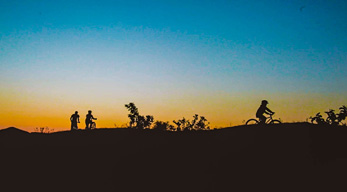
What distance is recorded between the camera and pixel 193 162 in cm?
1280

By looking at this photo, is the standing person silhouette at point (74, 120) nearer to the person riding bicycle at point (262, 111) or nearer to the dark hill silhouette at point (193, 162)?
the dark hill silhouette at point (193, 162)

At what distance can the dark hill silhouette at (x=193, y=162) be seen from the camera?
36.0 ft

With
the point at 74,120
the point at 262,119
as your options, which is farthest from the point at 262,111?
the point at 74,120

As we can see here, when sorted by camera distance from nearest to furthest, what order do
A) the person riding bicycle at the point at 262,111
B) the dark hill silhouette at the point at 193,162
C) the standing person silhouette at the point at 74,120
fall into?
the dark hill silhouette at the point at 193,162 < the person riding bicycle at the point at 262,111 < the standing person silhouette at the point at 74,120

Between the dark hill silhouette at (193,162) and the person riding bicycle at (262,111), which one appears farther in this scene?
the person riding bicycle at (262,111)

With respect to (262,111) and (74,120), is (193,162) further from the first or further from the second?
(74,120)

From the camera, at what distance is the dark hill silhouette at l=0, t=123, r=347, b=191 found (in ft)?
36.0

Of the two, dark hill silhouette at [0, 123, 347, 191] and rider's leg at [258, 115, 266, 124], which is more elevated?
rider's leg at [258, 115, 266, 124]

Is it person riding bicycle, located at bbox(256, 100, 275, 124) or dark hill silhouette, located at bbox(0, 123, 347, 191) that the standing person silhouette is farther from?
person riding bicycle, located at bbox(256, 100, 275, 124)

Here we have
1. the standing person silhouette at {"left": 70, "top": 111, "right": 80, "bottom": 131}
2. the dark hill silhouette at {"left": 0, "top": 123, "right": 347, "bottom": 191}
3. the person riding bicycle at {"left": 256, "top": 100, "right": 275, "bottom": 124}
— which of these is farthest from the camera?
the standing person silhouette at {"left": 70, "top": 111, "right": 80, "bottom": 131}

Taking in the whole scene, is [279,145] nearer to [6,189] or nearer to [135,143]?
[135,143]

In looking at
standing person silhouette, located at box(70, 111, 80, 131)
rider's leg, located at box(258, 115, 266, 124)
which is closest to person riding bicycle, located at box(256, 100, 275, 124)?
rider's leg, located at box(258, 115, 266, 124)

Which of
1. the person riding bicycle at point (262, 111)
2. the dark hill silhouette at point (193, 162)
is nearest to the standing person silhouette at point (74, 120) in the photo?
the dark hill silhouette at point (193, 162)

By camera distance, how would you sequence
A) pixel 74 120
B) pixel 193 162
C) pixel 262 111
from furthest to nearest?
1. pixel 74 120
2. pixel 262 111
3. pixel 193 162
